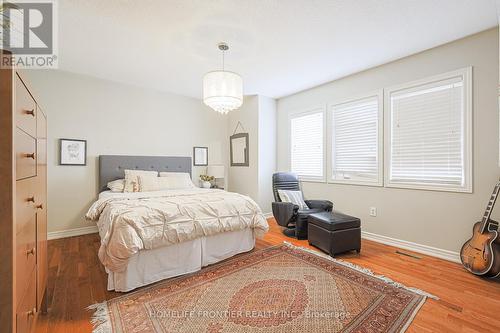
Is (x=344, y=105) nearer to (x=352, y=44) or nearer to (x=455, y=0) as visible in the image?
(x=352, y=44)

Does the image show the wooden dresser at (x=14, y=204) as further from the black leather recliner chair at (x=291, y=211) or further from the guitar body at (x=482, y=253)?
the guitar body at (x=482, y=253)

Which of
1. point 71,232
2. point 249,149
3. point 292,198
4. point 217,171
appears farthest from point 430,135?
point 71,232

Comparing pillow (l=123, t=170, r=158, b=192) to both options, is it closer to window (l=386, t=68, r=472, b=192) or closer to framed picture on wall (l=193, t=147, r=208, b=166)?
framed picture on wall (l=193, t=147, r=208, b=166)

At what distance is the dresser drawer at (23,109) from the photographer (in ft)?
3.06

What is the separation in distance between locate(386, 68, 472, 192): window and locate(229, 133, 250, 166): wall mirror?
267 centimetres

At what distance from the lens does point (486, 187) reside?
Answer: 8.20ft

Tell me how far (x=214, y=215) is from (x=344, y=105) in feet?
9.25

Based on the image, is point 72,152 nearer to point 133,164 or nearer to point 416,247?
point 133,164

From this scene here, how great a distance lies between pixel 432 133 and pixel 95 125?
4941 mm

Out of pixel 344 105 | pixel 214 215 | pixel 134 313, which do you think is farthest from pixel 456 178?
pixel 134 313

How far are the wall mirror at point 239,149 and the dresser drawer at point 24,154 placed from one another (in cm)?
386

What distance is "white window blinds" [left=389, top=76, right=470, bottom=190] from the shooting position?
106 inches

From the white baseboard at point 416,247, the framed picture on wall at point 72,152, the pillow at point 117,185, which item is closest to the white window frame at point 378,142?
the white baseboard at point 416,247

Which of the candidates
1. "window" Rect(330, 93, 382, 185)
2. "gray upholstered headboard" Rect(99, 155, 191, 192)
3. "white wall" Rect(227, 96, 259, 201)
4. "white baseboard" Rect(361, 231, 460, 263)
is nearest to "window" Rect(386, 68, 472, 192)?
"window" Rect(330, 93, 382, 185)
